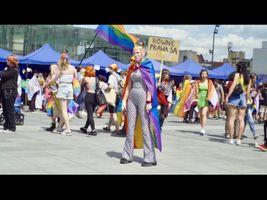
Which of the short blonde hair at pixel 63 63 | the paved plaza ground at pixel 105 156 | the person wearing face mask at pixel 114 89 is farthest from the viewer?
the person wearing face mask at pixel 114 89

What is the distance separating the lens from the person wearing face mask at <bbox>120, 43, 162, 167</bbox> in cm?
736

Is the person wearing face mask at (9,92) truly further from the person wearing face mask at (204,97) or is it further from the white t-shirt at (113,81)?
the person wearing face mask at (204,97)

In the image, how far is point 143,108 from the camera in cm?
740

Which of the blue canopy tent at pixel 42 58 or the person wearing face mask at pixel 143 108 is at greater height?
the blue canopy tent at pixel 42 58

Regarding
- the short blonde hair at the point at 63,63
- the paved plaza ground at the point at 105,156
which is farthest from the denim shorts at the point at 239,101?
the short blonde hair at the point at 63,63

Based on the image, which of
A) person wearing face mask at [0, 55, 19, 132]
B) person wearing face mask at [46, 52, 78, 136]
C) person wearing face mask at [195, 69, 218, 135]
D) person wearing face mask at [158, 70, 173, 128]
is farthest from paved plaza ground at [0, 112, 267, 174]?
person wearing face mask at [195, 69, 218, 135]

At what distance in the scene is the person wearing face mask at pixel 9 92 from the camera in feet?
35.0

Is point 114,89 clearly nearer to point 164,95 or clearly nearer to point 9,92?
point 164,95

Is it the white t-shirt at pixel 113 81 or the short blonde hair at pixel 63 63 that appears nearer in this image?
the short blonde hair at pixel 63 63

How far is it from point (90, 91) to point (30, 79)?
10786mm

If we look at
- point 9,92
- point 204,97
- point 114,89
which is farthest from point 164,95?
point 9,92

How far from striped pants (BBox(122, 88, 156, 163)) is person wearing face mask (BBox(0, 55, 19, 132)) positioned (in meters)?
4.18

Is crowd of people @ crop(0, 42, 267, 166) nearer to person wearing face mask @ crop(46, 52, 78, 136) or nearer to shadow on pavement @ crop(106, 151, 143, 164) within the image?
person wearing face mask @ crop(46, 52, 78, 136)
